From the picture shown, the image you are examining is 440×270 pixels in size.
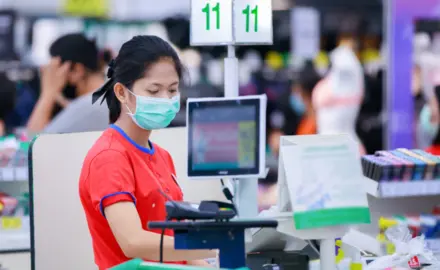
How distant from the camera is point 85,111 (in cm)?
414

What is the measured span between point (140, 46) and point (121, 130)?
303 mm

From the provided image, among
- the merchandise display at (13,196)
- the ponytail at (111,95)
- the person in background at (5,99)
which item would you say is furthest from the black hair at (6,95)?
the ponytail at (111,95)

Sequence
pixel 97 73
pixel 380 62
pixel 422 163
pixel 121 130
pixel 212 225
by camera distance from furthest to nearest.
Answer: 1. pixel 380 62
2. pixel 97 73
3. pixel 422 163
4. pixel 121 130
5. pixel 212 225

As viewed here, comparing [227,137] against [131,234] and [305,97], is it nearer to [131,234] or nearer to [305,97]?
[131,234]

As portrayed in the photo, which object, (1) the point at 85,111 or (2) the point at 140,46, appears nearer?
(2) the point at 140,46

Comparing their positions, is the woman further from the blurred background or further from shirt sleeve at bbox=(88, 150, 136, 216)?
the blurred background

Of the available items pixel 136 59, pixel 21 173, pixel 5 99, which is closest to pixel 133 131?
pixel 136 59

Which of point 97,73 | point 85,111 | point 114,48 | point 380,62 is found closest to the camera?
point 85,111

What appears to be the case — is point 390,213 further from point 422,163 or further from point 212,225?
point 212,225

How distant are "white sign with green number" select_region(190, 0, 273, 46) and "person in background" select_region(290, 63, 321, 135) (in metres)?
4.18

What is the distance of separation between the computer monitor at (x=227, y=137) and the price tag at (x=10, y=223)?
101 inches

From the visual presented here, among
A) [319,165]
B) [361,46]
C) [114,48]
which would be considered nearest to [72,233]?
[319,165]

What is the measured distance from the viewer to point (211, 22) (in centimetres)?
272

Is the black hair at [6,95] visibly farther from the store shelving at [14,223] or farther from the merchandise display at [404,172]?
the merchandise display at [404,172]
